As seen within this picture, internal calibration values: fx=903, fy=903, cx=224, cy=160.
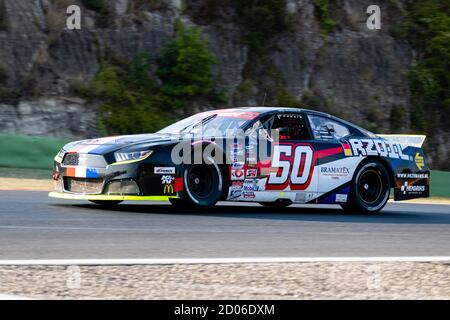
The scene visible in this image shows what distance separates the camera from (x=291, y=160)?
11766 mm

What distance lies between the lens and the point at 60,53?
80.8 feet

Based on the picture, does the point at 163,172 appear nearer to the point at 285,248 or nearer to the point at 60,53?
the point at 285,248

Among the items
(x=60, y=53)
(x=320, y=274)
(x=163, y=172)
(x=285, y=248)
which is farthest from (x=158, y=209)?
(x=60, y=53)

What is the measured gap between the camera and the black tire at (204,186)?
11.1 m

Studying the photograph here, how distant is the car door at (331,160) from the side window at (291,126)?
0.14 m

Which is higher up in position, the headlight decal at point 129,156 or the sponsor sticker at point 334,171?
the headlight decal at point 129,156

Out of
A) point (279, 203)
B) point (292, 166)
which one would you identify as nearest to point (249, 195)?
point (292, 166)

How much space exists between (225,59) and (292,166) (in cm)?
1588

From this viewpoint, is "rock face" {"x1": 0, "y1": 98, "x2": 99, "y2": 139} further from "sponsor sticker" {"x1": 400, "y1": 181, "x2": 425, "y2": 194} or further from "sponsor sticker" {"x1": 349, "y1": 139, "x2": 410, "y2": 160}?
"sponsor sticker" {"x1": 400, "y1": 181, "x2": 425, "y2": 194}

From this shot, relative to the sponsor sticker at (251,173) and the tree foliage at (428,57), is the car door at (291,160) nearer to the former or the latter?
the sponsor sticker at (251,173)

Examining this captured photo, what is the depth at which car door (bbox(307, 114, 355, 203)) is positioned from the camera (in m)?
12.1

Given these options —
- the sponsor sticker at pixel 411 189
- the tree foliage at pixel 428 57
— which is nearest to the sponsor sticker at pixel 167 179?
the sponsor sticker at pixel 411 189

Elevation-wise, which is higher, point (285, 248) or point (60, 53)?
point (60, 53)

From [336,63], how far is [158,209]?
1832 centimetres
